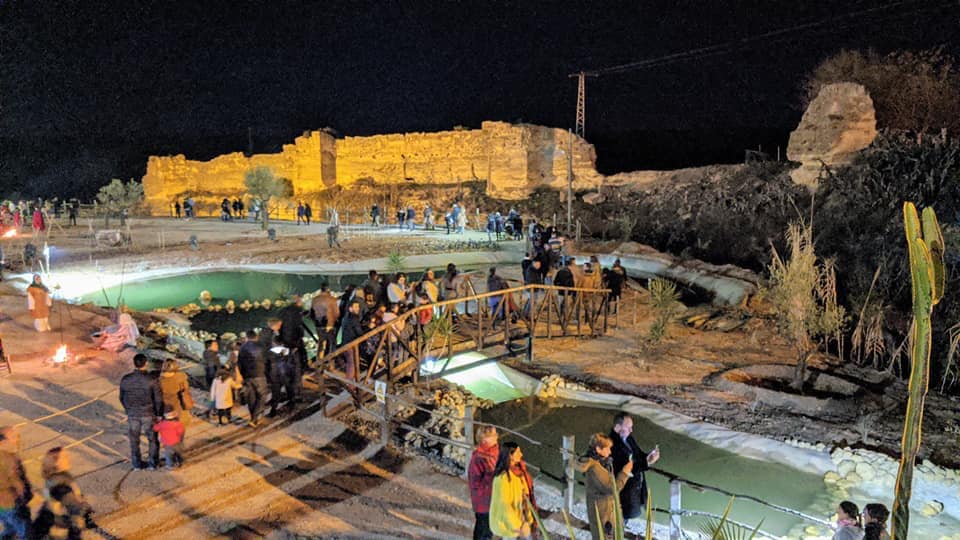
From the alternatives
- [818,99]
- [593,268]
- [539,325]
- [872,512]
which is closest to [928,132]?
[818,99]

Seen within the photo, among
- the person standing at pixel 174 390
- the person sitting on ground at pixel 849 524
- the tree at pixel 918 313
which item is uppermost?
the tree at pixel 918 313

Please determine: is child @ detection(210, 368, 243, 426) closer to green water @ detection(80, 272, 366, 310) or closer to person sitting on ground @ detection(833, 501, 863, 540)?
person sitting on ground @ detection(833, 501, 863, 540)

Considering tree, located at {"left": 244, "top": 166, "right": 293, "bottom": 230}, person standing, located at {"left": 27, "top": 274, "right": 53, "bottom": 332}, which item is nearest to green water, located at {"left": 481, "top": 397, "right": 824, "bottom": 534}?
person standing, located at {"left": 27, "top": 274, "right": 53, "bottom": 332}

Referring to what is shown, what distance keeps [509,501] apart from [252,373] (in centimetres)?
372

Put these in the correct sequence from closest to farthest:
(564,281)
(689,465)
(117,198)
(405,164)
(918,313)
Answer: (918,313), (689,465), (564,281), (117,198), (405,164)

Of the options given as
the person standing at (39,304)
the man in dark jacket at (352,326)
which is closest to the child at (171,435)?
the man in dark jacket at (352,326)

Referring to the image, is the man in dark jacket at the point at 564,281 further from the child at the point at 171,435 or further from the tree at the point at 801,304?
the child at the point at 171,435

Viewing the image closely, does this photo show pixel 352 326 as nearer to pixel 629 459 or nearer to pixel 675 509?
pixel 629 459

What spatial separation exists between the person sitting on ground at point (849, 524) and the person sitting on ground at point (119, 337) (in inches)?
379

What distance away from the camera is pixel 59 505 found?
4016mm

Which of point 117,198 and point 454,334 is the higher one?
point 117,198

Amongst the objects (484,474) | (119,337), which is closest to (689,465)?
(484,474)

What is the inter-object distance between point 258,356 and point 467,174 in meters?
30.9

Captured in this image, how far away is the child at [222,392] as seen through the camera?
656 centimetres
